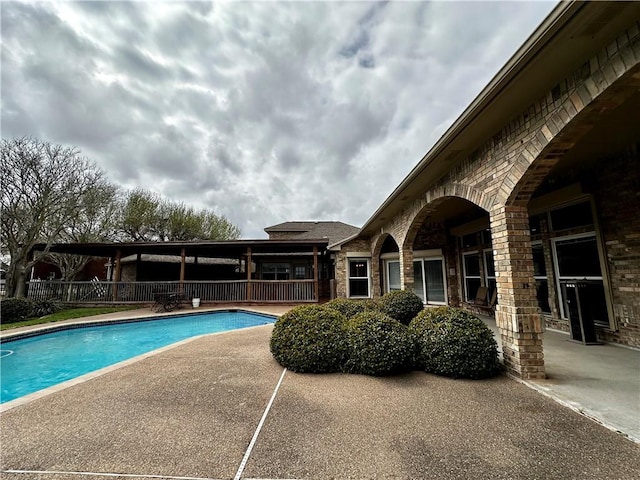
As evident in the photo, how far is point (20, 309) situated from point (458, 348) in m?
14.5

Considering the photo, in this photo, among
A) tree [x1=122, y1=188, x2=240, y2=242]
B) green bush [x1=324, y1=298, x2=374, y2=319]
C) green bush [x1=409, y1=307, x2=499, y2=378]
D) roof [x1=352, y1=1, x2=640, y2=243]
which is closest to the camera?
roof [x1=352, y1=1, x2=640, y2=243]

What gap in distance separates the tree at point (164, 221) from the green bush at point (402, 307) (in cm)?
2133

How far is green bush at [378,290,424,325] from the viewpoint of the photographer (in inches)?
258

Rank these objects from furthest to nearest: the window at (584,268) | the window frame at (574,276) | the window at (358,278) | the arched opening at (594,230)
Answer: the window at (358,278) → the window at (584,268) → the window frame at (574,276) → the arched opening at (594,230)

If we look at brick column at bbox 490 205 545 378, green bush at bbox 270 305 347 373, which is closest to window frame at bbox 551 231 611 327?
brick column at bbox 490 205 545 378

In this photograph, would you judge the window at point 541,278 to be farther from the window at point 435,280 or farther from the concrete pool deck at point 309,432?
the concrete pool deck at point 309,432

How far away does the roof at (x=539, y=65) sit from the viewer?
2.00 m

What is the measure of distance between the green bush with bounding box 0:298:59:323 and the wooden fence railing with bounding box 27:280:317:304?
2358 mm

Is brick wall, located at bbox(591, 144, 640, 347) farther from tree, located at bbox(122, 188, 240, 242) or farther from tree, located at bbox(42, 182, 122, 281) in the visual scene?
tree, located at bbox(122, 188, 240, 242)

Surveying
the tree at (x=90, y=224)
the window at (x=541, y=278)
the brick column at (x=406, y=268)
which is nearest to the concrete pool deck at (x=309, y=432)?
the window at (x=541, y=278)

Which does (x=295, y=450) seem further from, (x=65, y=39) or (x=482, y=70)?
(x=65, y=39)

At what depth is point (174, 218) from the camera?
75.3 ft

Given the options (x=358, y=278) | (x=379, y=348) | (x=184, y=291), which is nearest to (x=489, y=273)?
(x=358, y=278)

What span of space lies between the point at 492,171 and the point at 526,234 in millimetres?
1051
